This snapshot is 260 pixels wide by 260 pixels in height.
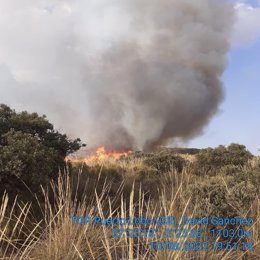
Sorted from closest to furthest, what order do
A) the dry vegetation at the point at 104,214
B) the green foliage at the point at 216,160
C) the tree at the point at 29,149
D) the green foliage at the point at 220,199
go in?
1. the dry vegetation at the point at 104,214
2. the green foliage at the point at 220,199
3. the tree at the point at 29,149
4. the green foliage at the point at 216,160

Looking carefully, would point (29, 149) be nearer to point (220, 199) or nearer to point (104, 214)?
point (104, 214)

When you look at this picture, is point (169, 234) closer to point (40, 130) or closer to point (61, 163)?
point (61, 163)

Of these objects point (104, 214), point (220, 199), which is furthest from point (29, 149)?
point (220, 199)

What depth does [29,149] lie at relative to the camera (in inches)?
355

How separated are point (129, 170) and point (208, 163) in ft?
14.0

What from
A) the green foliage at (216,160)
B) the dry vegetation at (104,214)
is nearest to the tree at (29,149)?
the dry vegetation at (104,214)

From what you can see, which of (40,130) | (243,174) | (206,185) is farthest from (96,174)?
(206,185)

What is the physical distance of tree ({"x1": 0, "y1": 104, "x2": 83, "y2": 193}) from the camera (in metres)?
8.59

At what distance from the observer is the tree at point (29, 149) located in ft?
28.2

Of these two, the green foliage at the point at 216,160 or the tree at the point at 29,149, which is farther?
the green foliage at the point at 216,160

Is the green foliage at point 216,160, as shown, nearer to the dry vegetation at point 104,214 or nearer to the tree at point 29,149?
the dry vegetation at point 104,214

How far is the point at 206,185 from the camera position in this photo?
331 inches

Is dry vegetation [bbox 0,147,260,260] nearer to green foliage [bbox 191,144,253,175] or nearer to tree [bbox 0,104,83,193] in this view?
tree [bbox 0,104,83,193]

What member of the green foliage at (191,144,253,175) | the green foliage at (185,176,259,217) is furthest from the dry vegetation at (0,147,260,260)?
the green foliage at (191,144,253,175)
